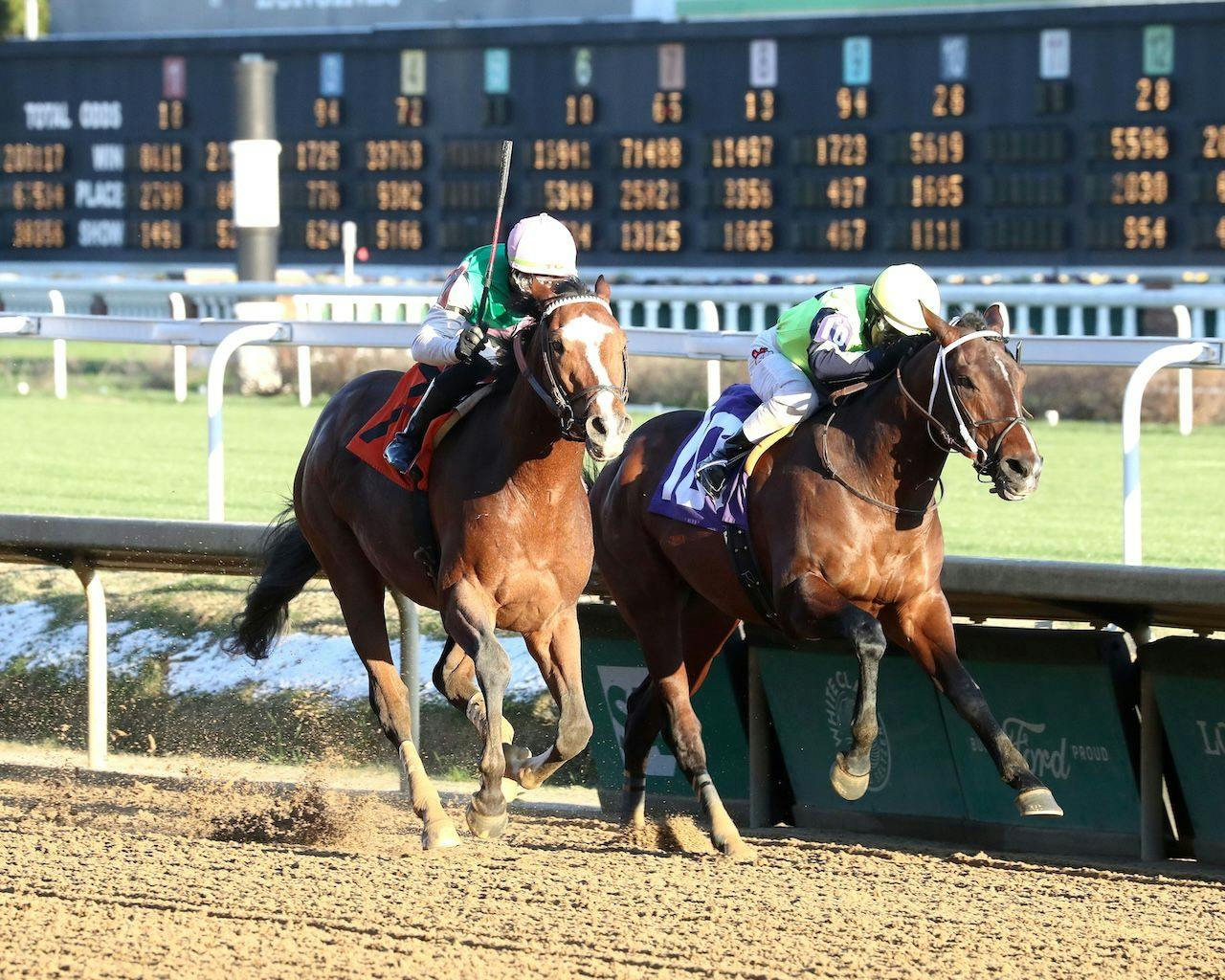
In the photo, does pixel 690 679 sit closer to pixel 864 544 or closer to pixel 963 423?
pixel 864 544

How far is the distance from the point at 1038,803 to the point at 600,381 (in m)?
1.41

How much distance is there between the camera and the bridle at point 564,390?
14.6 feet

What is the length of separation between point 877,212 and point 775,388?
32.4ft

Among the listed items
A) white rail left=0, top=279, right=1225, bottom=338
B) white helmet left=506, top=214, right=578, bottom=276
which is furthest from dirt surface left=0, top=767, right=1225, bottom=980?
white rail left=0, top=279, right=1225, bottom=338

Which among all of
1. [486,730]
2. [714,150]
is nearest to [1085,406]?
[714,150]

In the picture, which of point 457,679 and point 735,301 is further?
point 735,301

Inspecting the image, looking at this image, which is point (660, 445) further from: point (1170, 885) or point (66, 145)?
point (66, 145)

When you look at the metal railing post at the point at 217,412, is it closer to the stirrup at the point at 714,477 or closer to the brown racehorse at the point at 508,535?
the brown racehorse at the point at 508,535

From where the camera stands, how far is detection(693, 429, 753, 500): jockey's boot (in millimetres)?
5250

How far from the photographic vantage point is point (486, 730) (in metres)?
4.81

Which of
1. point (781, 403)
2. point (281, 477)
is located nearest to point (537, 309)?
point (781, 403)

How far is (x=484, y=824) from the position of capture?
15.8 feet

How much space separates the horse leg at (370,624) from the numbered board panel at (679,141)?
9.58m

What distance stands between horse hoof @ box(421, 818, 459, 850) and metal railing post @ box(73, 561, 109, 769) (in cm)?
190
